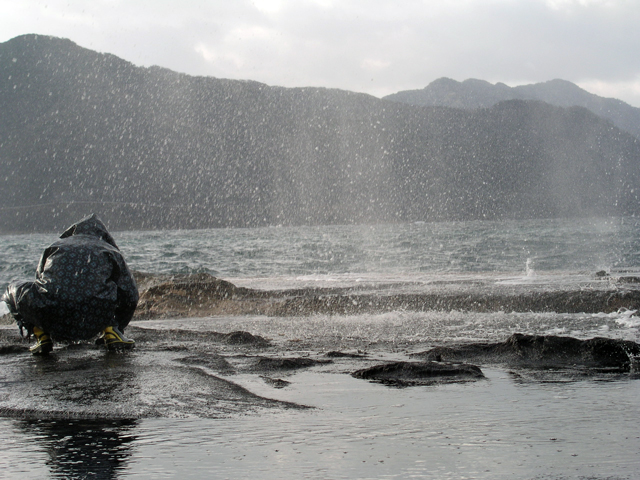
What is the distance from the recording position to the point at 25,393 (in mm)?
4641

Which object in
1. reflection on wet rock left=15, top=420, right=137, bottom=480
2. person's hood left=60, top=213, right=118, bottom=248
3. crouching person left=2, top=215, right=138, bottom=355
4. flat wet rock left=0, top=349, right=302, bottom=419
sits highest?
person's hood left=60, top=213, right=118, bottom=248

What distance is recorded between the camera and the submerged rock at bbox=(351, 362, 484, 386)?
5129 millimetres

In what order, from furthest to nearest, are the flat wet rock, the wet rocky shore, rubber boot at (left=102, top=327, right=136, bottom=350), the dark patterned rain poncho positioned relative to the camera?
rubber boot at (left=102, top=327, right=136, bottom=350)
the dark patterned rain poncho
the wet rocky shore
the flat wet rock

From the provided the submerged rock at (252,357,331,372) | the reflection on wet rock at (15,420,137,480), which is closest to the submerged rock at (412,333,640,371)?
the submerged rock at (252,357,331,372)

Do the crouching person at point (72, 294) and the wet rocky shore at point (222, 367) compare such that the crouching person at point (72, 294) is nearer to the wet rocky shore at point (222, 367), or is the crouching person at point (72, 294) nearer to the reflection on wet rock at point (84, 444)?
the wet rocky shore at point (222, 367)

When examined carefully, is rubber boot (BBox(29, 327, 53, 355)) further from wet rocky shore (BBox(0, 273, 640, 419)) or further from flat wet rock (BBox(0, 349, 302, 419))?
flat wet rock (BBox(0, 349, 302, 419))

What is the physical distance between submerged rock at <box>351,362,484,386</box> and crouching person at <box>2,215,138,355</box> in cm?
252

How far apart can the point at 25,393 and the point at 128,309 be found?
2.10 metres

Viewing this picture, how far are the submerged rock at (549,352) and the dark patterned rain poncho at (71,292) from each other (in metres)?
3.04

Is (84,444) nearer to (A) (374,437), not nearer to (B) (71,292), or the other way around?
(A) (374,437)

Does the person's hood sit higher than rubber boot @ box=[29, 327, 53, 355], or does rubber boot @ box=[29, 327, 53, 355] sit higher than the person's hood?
the person's hood

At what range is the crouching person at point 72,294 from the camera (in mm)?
6125

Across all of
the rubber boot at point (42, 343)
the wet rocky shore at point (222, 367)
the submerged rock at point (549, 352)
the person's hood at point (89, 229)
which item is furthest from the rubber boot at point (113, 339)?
the submerged rock at point (549, 352)

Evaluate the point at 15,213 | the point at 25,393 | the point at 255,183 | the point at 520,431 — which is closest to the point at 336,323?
the point at 25,393
